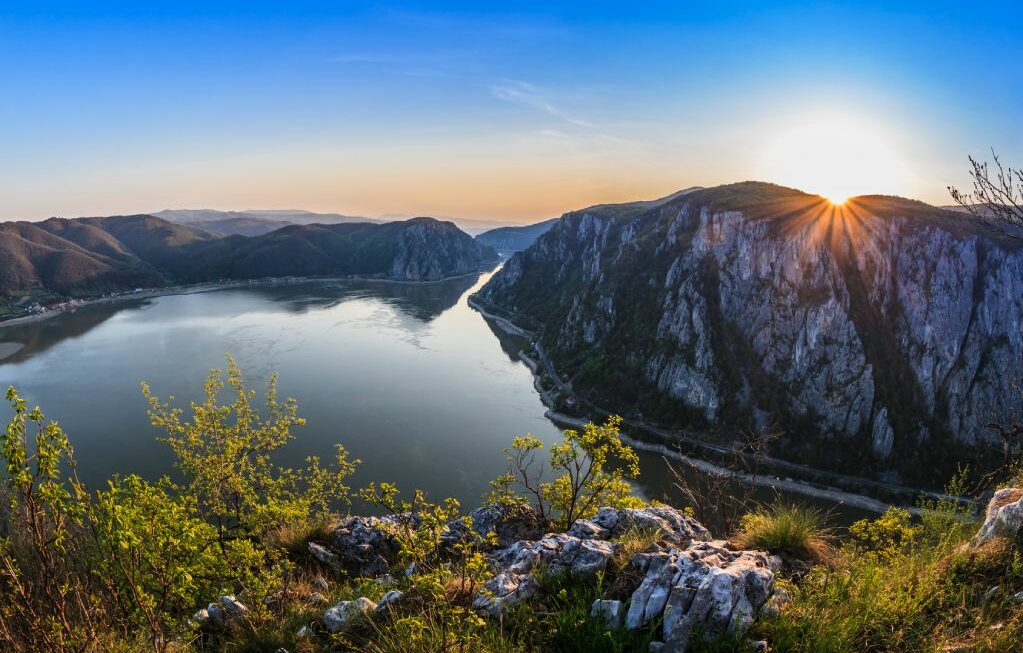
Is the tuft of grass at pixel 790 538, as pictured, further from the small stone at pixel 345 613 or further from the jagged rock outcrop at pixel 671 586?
the small stone at pixel 345 613

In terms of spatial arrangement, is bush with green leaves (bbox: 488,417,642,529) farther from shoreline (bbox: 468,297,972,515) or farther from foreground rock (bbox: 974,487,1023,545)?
shoreline (bbox: 468,297,972,515)

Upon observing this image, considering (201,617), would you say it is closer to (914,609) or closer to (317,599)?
(317,599)

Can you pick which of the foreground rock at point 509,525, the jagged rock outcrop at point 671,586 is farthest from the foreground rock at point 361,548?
the jagged rock outcrop at point 671,586

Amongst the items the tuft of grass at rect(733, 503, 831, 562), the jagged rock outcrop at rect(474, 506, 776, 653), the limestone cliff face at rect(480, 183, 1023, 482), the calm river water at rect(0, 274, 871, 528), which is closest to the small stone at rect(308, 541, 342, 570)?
the jagged rock outcrop at rect(474, 506, 776, 653)

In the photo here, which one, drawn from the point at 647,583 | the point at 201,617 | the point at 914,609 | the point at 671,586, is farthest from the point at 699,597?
the point at 201,617

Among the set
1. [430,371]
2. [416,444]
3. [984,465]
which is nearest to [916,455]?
[984,465]

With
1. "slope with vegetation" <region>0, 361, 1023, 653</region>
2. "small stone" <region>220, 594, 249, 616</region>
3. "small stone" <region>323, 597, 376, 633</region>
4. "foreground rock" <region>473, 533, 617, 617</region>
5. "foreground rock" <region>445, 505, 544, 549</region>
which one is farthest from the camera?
"foreground rock" <region>445, 505, 544, 549</region>
